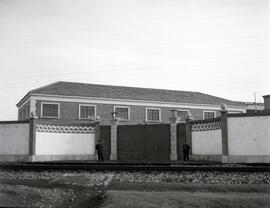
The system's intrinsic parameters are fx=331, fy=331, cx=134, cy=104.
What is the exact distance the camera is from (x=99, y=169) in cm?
1041

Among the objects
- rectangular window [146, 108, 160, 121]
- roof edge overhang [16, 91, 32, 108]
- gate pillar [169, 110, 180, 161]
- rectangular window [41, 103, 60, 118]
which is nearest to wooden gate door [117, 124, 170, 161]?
gate pillar [169, 110, 180, 161]

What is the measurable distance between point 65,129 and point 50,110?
9879 mm

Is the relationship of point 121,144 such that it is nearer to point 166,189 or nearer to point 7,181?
point 7,181

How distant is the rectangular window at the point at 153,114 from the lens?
116ft

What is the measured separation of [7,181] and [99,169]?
2.71m

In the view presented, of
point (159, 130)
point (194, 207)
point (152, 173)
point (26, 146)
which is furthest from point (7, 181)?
point (159, 130)

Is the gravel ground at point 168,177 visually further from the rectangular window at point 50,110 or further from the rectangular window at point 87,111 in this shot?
the rectangular window at point 87,111

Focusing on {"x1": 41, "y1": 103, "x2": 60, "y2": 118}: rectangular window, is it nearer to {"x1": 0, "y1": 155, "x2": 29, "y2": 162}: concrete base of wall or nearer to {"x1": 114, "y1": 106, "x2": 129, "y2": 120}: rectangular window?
{"x1": 114, "y1": 106, "x2": 129, "y2": 120}: rectangular window

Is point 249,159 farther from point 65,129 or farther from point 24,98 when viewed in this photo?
point 24,98

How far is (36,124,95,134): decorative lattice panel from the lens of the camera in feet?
67.9

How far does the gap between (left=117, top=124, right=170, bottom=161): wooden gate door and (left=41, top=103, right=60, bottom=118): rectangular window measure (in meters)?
10.6

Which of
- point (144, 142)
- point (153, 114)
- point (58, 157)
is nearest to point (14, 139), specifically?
point (58, 157)

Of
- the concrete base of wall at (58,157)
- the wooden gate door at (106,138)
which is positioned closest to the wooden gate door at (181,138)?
the wooden gate door at (106,138)

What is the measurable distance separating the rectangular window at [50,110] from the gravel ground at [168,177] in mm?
20846
